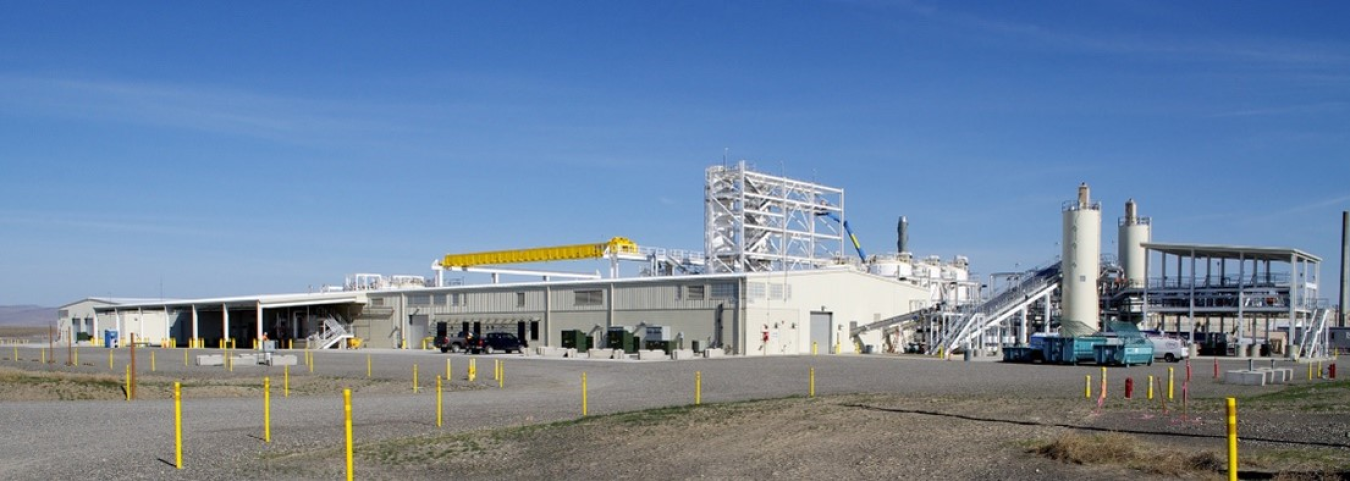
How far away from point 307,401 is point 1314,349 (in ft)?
172

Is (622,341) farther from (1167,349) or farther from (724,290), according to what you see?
(1167,349)

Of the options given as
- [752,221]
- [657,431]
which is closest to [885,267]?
[752,221]

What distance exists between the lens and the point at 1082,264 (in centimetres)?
6169

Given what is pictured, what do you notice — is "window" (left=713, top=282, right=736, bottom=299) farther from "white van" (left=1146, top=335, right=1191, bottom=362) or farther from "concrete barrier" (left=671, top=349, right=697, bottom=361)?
"white van" (left=1146, top=335, right=1191, bottom=362)

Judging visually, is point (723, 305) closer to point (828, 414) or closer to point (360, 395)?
point (360, 395)

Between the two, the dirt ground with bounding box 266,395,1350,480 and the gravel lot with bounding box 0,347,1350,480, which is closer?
the dirt ground with bounding box 266,395,1350,480

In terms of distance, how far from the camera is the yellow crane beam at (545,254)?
7906cm

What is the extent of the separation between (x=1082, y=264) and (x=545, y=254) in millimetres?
43023

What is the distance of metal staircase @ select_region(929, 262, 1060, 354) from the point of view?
61656 mm

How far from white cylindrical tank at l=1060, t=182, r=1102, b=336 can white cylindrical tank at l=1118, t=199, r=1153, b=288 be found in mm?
6126

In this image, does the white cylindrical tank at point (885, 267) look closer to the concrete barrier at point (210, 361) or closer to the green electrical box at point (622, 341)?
the green electrical box at point (622, 341)

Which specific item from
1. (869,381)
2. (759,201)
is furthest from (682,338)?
(869,381)

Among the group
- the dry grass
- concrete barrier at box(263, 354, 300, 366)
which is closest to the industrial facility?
concrete barrier at box(263, 354, 300, 366)

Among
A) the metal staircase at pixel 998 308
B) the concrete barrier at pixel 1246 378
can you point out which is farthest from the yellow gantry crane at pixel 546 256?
the concrete barrier at pixel 1246 378
